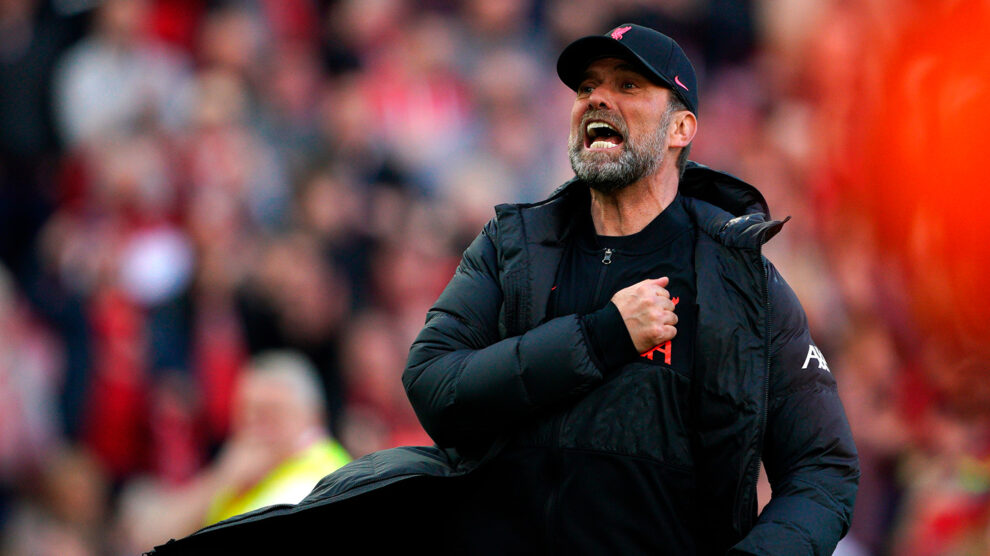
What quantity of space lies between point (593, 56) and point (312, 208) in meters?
3.99

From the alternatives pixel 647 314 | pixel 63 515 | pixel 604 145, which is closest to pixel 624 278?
pixel 647 314

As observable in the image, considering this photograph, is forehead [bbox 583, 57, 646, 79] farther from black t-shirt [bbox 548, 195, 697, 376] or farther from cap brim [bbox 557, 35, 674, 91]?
black t-shirt [bbox 548, 195, 697, 376]

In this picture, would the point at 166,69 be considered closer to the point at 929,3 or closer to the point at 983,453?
the point at 929,3

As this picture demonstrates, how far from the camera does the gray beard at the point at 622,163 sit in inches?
110

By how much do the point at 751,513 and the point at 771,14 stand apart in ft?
15.8

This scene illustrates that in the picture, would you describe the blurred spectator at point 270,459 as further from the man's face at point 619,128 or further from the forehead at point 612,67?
the forehead at point 612,67

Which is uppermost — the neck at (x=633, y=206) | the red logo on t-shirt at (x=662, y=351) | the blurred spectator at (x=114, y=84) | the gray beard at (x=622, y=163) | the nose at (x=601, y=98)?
the blurred spectator at (x=114, y=84)

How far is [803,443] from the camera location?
2.60 metres

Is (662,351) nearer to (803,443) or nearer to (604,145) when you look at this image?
(803,443)

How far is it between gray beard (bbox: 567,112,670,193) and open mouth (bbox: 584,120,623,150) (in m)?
0.02

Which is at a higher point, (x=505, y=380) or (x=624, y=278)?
(x=624, y=278)

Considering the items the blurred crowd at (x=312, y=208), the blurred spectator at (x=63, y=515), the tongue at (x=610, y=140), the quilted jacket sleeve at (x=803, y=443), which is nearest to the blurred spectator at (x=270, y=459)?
the blurred crowd at (x=312, y=208)

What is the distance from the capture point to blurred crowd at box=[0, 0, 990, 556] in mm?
6074

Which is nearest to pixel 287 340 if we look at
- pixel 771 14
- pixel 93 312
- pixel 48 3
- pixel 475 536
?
pixel 93 312
